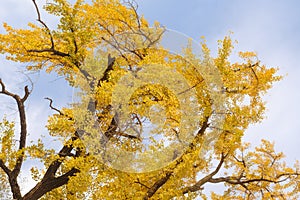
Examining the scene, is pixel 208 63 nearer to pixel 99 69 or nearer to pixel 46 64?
pixel 99 69

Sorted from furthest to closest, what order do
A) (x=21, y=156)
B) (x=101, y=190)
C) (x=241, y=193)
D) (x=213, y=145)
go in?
(x=241, y=193), (x=21, y=156), (x=213, y=145), (x=101, y=190)

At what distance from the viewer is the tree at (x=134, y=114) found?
9.65 metres

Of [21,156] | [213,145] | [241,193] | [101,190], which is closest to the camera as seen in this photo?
[101,190]

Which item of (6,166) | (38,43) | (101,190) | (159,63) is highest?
(38,43)

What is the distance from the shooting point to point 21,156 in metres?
11.5

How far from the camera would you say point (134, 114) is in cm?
1050

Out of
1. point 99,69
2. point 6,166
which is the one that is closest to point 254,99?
point 99,69

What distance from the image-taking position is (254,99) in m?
11.7

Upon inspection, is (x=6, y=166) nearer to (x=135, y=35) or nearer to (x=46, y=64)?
(x=46, y=64)

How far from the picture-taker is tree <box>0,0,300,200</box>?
965cm

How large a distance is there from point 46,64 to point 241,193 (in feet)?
28.2

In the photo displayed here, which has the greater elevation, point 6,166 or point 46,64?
point 46,64

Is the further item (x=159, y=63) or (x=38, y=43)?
(x=38, y=43)

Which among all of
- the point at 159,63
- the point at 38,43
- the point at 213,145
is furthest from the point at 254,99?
the point at 38,43
